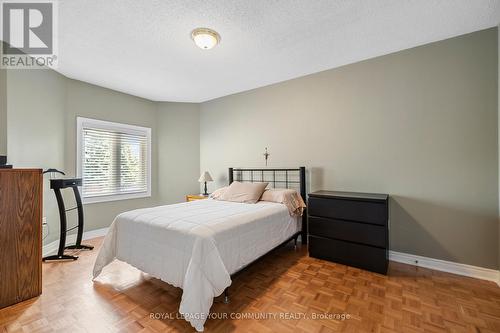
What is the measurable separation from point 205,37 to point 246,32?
0.42 metres

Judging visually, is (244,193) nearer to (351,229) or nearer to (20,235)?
(351,229)

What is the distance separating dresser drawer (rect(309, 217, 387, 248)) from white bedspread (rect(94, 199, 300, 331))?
50cm

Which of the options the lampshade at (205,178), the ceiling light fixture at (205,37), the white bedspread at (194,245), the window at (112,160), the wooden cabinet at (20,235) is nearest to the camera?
the white bedspread at (194,245)

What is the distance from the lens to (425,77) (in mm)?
2500

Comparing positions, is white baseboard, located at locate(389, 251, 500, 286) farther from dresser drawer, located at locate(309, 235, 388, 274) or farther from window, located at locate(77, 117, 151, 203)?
window, located at locate(77, 117, 151, 203)

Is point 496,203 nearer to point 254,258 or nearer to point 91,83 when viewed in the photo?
point 254,258

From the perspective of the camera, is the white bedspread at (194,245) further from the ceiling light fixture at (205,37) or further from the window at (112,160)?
the window at (112,160)

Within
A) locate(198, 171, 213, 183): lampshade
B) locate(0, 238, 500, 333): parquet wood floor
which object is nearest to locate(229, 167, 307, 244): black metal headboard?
locate(198, 171, 213, 183): lampshade

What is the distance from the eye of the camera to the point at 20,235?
1.89 metres

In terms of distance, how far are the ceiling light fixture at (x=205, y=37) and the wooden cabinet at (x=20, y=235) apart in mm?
1957

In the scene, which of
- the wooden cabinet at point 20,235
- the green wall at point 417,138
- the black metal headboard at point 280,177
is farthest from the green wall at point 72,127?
the green wall at point 417,138

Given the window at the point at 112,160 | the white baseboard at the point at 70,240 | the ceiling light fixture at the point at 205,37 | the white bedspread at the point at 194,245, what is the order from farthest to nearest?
the window at the point at 112,160, the white baseboard at the point at 70,240, the ceiling light fixture at the point at 205,37, the white bedspread at the point at 194,245

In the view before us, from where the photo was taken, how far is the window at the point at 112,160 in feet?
11.5

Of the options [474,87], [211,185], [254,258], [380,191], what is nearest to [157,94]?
[211,185]
